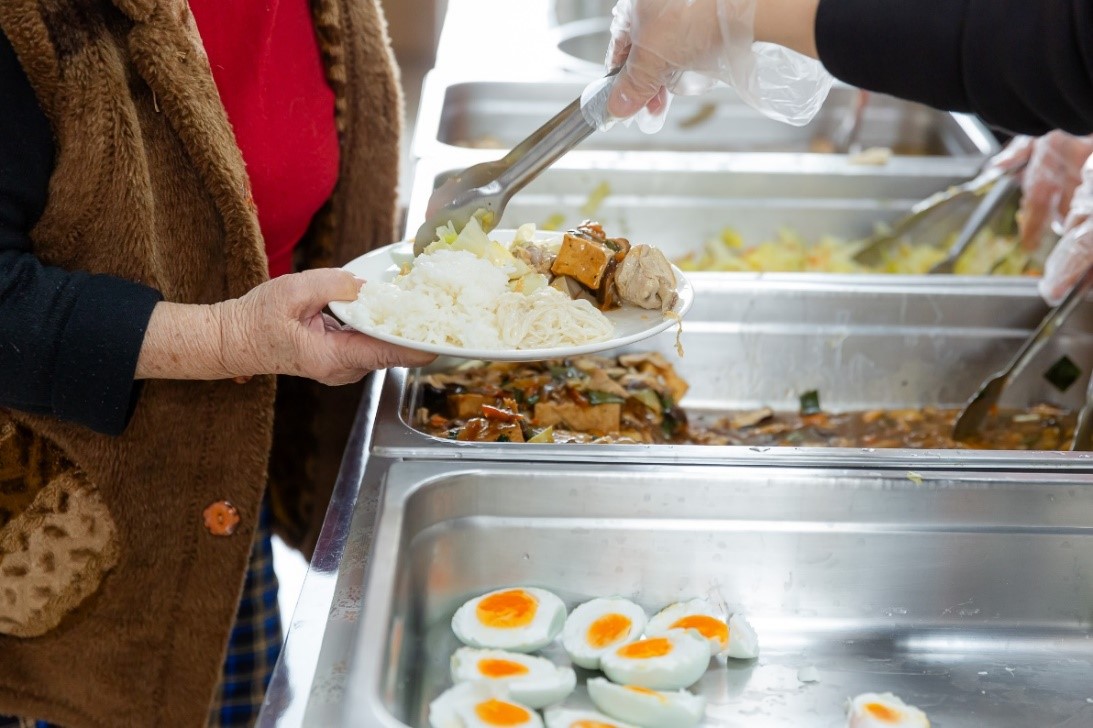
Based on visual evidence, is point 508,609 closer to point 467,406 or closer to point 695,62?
point 467,406

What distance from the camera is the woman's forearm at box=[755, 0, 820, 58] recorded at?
1.42 meters

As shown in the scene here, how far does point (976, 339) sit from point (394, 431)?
1.25m

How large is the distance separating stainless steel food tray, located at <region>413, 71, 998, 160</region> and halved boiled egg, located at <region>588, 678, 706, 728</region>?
1.83 meters

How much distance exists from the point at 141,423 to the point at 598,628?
0.75 meters

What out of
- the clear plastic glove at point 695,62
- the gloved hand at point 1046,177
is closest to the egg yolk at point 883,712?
the clear plastic glove at point 695,62

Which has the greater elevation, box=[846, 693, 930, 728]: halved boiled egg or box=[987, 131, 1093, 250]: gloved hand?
box=[987, 131, 1093, 250]: gloved hand

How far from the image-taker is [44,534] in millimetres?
1499

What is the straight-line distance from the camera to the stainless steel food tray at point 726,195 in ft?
8.32

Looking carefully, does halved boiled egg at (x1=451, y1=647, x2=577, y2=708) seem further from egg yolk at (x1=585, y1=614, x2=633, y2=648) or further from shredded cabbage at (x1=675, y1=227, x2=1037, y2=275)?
shredded cabbage at (x1=675, y1=227, x2=1037, y2=275)

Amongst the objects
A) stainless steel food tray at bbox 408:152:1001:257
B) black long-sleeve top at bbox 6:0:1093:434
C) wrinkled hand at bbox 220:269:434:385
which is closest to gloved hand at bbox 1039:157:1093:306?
stainless steel food tray at bbox 408:152:1001:257

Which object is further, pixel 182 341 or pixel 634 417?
pixel 634 417

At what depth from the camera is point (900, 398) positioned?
2166 mm

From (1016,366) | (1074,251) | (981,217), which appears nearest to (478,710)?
(1016,366)

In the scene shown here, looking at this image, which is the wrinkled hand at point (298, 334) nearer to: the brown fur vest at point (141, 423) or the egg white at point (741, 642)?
the brown fur vest at point (141, 423)
